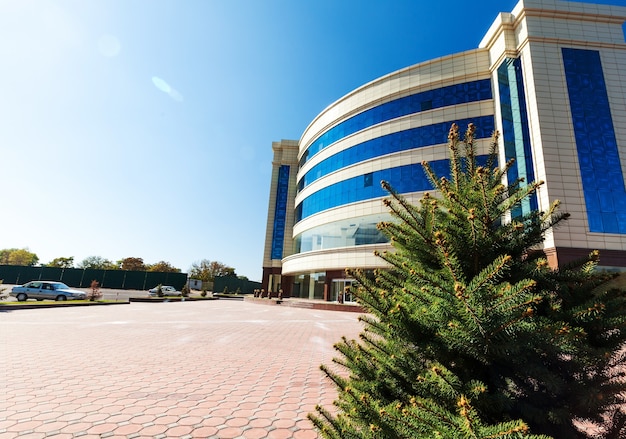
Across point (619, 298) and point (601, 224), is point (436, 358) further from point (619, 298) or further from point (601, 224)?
point (601, 224)

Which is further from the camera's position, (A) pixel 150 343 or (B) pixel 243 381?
(A) pixel 150 343

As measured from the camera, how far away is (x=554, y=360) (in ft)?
5.19

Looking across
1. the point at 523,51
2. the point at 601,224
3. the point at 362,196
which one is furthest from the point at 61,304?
the point at 523,51

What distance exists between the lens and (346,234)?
2791cm

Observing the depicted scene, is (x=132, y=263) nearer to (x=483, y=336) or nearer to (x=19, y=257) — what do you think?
(x=19, y=257)

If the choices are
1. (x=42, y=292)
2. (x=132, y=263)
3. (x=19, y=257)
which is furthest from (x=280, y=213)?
(x=19, y=257)

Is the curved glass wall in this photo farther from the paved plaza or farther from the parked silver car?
the parked silver car

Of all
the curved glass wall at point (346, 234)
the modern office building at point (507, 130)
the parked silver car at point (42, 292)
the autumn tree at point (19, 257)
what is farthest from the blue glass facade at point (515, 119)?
the autumn tree at point (19, 257)

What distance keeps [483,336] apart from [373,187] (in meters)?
26.0

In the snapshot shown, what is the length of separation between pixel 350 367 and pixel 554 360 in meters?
1.17

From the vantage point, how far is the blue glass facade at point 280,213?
141 ft

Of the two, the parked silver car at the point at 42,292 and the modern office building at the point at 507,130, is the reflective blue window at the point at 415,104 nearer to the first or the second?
the modern office building at the point at 507,130

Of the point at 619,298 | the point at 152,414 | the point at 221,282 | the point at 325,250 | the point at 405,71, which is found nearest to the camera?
the point at 619,298

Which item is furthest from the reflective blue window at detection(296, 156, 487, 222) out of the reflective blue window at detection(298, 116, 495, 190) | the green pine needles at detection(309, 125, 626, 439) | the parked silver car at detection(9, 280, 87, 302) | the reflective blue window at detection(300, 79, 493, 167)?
the parked silver car at detection(9, 280, 87, 302)
